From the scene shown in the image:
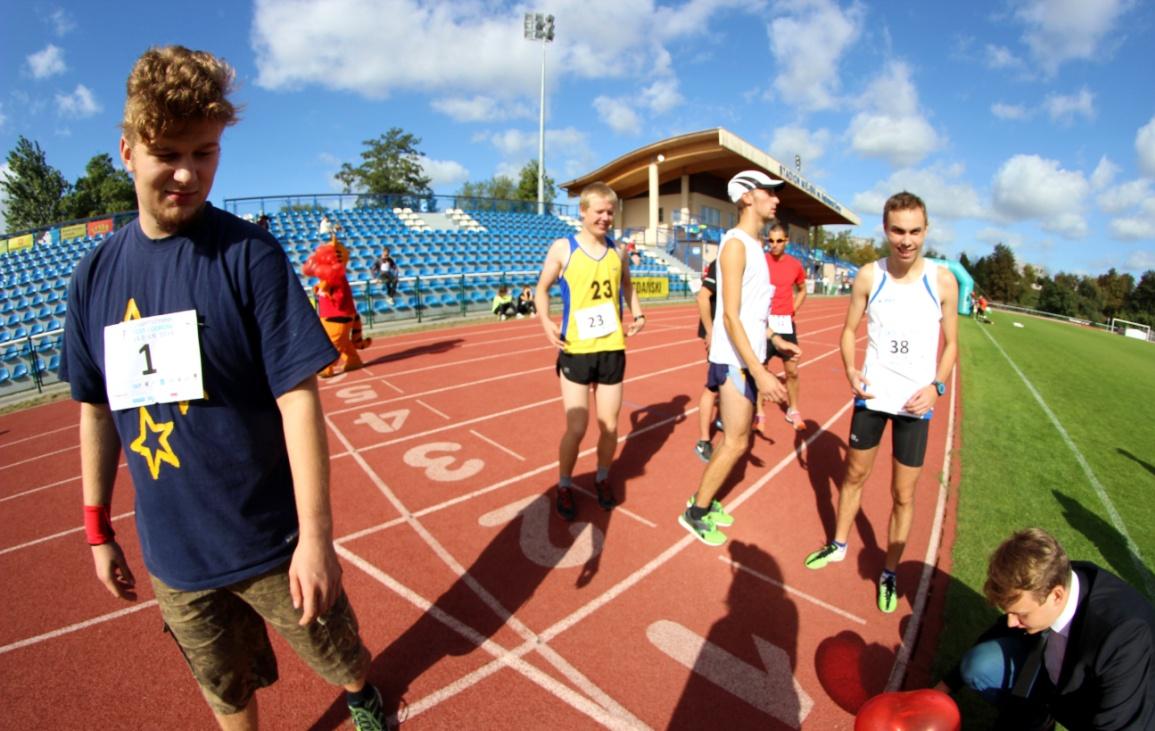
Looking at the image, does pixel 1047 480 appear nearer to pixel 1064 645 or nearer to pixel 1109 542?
pixel 1109 542

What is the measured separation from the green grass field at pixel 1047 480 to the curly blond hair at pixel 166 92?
3.67m

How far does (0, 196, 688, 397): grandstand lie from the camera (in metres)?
13.1

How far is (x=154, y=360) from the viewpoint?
145 cm

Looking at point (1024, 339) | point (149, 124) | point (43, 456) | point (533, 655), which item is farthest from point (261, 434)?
point (1024, 339)

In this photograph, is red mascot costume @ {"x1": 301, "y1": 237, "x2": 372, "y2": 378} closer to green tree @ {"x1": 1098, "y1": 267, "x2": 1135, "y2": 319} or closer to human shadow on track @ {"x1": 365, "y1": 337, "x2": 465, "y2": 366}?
human shadow on track @ {"x1": 365, "y1": 337, "x2": 465, "y2": 366}

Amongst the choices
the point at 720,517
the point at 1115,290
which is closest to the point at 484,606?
the point at 720,517

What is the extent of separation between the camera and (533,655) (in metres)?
2.71

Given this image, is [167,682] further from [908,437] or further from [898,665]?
[908,437]

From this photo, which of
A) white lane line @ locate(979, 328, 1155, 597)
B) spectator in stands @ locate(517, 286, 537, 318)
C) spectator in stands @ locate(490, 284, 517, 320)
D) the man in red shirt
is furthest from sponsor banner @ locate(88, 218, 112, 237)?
white lane line @ locate(979, 328, 1155, 597)

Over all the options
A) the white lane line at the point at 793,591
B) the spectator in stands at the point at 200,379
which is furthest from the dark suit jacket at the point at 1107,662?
the spectator in stands at the point at 200,379

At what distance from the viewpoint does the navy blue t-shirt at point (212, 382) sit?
1426mm

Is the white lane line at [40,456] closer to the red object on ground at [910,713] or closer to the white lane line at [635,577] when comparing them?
the white lane line at [635,577]

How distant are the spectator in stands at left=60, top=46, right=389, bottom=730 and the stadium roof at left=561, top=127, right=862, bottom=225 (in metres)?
26.6

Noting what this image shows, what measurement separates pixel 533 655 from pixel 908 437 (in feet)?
7.73
